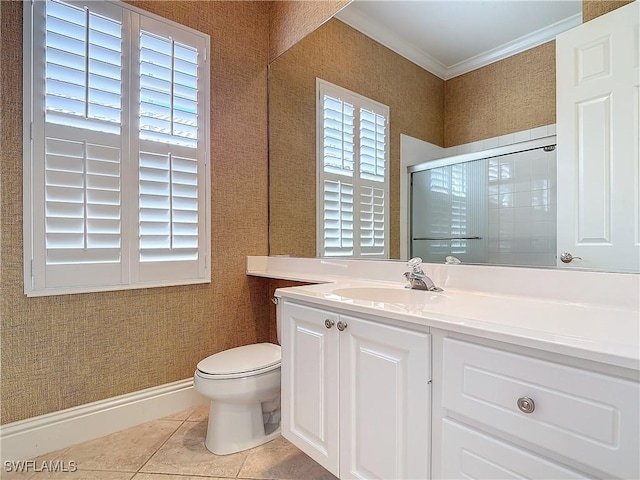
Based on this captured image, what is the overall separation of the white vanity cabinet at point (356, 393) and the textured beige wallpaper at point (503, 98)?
925mm

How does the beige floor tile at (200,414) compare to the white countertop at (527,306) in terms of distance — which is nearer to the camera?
the white countertop at (527,306)

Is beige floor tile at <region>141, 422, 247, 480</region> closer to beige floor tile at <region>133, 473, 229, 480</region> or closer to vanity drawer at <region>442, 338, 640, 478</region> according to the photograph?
beige floor tile at <region>133, 473, 229, 480</region>

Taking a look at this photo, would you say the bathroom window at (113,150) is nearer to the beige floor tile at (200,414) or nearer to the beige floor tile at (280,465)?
the beige floor tile at (200,414)

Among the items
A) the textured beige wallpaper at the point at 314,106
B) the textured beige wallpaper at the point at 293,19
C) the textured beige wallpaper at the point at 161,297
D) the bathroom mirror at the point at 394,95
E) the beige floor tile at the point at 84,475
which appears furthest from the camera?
the textured beige wallpaper at the point at 293,19

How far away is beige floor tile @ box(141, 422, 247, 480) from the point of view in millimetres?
1447

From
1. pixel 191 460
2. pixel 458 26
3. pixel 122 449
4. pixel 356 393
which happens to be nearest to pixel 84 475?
pixel 122 449

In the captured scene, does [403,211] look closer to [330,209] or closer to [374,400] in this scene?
[330,209]

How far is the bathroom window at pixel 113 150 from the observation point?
1.54 meters

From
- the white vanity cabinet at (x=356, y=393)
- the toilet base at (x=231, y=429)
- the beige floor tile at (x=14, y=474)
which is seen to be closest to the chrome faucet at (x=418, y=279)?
the white vanity cabinet at (x=356, y=393)

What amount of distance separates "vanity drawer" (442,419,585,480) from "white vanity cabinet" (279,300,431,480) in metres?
0.06

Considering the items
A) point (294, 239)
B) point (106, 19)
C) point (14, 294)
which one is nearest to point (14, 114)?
point (106, 19)

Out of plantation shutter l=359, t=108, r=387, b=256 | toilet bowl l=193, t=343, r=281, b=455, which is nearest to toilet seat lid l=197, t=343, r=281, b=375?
toilet bowl l=193, t=343, r=281, b=455

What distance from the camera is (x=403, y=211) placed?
5.56 ft

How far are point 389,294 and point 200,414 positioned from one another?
51.9 inches
